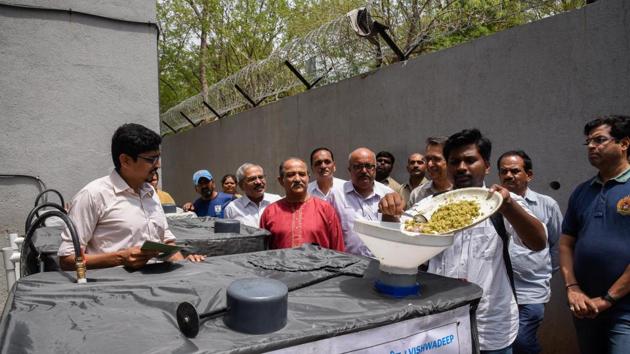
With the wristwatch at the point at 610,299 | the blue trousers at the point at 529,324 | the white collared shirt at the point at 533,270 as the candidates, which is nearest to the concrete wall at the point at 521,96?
the white collared shirt at the point at 533,270

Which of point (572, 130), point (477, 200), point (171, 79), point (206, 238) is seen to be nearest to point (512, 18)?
point (572, 130)

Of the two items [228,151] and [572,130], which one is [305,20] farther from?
[572,130]

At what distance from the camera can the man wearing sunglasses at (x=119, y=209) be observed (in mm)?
2057

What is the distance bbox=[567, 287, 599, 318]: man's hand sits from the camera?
7.45ft

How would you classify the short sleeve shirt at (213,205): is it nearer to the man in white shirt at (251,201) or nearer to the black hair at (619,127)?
the man in white shirt at (251,201)

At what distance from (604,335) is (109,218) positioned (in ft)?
8.87

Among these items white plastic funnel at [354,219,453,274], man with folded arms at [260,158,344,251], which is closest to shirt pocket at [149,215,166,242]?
man with folded arms at [260,158,344,251]

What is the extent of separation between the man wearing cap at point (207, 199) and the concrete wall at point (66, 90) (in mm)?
871

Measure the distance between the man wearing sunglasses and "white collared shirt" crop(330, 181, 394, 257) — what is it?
156cm

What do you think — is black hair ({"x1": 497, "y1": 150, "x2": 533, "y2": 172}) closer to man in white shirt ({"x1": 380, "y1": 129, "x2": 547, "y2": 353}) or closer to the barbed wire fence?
man in white shirt ({"x1": 380, "y1": 129, "x2": 547, "y2": 353})

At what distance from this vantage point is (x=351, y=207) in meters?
3.56

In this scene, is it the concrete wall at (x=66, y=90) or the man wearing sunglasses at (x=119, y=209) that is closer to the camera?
the man wearing sunglasses at (x=119, y=209)

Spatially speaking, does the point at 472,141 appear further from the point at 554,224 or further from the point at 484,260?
the point at 554,224

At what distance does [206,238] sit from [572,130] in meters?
2.76
